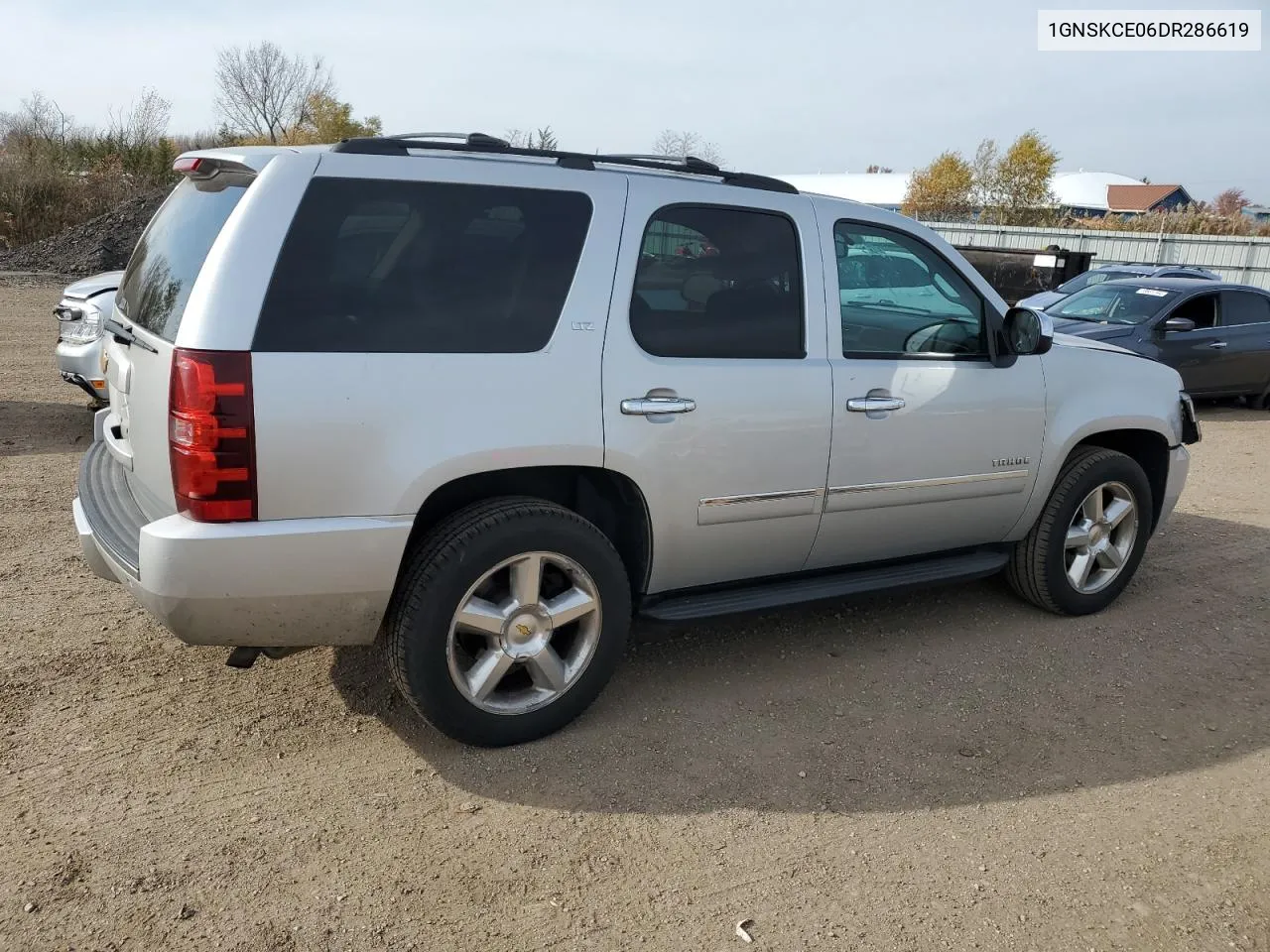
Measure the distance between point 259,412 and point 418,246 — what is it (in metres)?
0.73

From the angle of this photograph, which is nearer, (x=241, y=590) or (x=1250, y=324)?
(x=241, y=590)

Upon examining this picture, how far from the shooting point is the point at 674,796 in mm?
3297

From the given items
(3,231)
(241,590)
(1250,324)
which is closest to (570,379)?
(241,590)

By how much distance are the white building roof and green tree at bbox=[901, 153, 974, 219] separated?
16.3 m

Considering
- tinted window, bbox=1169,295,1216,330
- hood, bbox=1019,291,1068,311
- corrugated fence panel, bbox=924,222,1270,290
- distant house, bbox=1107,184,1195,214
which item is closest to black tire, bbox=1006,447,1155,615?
tinted window, bbox=1169,295,1216,330

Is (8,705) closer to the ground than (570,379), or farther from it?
closer to the ground

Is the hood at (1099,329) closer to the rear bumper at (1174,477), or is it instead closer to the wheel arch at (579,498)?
the rear bumper at (1174,477)

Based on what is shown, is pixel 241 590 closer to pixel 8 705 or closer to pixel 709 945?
pixel 8 705

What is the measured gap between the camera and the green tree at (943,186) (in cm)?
5538

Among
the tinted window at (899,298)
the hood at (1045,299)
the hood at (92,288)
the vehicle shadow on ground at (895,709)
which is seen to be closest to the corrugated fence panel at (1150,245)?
the hood at (1045,299)

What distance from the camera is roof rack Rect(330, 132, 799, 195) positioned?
3227mm

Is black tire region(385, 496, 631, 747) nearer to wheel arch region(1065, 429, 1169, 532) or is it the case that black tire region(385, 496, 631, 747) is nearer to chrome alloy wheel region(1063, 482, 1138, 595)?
chrome alloy wheel region(1063, 482, 1138, 595)

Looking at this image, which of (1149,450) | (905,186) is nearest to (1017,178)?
(905,186)

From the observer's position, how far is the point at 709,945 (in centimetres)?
263
